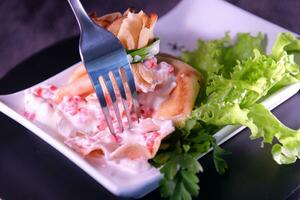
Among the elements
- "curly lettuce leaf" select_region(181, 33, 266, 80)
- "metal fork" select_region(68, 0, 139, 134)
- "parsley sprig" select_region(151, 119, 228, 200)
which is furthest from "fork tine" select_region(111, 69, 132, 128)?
"curly lettuce leaf" select_region(181, 33, 266, 80)

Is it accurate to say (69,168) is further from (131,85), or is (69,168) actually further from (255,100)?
(255,100)

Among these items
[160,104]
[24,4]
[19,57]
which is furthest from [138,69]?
[24,4]

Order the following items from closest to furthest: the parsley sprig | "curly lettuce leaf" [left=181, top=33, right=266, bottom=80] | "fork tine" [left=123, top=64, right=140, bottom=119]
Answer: the parsley sprig → "fork tine" [left=123, top=64, right=140, bottom=119] → "curly lettuce leaf" [left=181, top=33, right=266, bottom=80]

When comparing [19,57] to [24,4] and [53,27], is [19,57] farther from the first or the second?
[24,4]

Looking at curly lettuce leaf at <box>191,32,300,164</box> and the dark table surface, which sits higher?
curly lettuce leaf at <box>191,32,300,164</box>

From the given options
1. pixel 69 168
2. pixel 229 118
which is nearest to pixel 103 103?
pixel 69 168

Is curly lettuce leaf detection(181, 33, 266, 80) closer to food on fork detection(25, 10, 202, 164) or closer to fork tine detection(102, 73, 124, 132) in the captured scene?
food on fork detection(25, 10, 202, 164)
